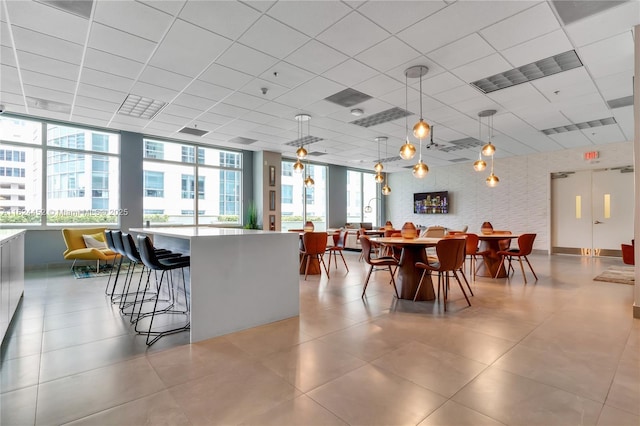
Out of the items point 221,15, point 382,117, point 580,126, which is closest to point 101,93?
point 221,15

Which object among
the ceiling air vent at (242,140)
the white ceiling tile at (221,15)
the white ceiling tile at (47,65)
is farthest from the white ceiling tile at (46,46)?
the ceiling air vent at (242,140)

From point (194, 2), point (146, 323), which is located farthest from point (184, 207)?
point (194, 2)

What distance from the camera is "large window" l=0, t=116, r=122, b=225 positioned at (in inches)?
266

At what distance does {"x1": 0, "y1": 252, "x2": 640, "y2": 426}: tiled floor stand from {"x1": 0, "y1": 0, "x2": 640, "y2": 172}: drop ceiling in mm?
3181

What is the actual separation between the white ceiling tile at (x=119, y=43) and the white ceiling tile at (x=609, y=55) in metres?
5.35

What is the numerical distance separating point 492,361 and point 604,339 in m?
1.34

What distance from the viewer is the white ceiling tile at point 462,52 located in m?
3.73

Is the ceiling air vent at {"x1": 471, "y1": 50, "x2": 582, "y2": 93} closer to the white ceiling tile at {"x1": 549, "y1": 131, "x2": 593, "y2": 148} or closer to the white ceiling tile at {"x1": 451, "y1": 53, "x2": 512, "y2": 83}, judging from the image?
the white ceiling tile at {"x1": 451, "y1": 53, "x2": 512, "y2": 83}

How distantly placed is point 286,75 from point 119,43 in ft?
6.85

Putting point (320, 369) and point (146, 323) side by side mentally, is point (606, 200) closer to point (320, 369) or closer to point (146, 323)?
point (320, 369)

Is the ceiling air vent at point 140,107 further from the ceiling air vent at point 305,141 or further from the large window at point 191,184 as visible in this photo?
the ceiling air vent at point 305,141

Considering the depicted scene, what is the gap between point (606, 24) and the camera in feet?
11.2

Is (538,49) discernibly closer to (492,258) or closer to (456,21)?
(456,21)

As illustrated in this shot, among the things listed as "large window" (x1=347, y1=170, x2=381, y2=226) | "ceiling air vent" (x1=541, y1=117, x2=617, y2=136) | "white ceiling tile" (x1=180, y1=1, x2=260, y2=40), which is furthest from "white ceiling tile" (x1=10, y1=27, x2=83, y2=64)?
"large window" (x1=347, y1=170, x2=381, y2=226)
